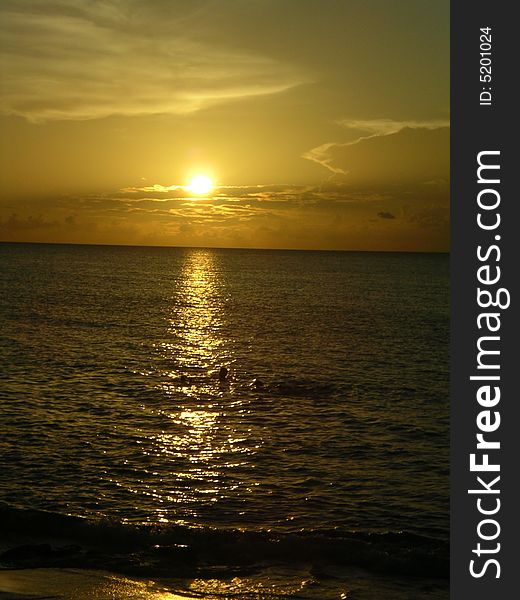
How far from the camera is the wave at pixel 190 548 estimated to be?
56.1 feet

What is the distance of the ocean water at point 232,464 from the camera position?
17.5 meters

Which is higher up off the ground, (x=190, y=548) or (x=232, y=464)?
(x=232, y=464)

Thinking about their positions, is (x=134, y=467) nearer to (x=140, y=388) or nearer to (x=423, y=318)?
(x=140, y=388)

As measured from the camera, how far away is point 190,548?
18406 mm

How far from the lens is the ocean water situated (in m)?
17.5

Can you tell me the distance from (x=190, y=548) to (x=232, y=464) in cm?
755

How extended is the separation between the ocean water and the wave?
5cm

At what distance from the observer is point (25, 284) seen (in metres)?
135

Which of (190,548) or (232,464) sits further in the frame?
(232,464)

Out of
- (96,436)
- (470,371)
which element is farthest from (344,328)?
(470,371)

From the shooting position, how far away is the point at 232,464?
25906mm

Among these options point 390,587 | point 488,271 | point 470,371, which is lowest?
point 390,587

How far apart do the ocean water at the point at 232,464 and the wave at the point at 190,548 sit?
53 millimetres

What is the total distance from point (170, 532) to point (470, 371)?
11228 mm
